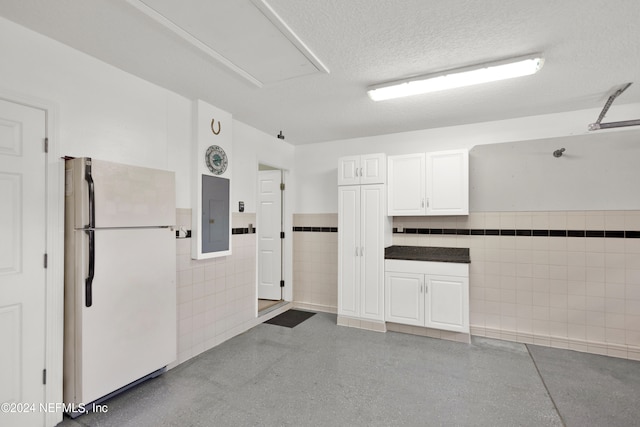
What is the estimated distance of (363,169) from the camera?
13.4 feet

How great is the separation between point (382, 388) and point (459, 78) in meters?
2.66

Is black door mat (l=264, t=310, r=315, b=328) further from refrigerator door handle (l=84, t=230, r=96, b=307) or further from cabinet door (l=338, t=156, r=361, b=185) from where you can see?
refrigerator door handle (l=84, t=230, r=96, b=307)

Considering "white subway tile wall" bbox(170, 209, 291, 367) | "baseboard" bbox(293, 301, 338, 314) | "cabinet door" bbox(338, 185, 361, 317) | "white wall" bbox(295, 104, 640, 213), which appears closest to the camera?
"white subway tile wall" bbox(170, 209, 291, 367)

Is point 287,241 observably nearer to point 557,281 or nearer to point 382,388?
point 382,388

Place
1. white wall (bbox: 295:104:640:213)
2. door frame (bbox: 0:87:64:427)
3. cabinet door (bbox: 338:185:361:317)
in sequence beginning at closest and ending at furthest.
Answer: door frame (bbox: 0:87:64:427) < white wall (bbox: 295:104:640:213) < cabinet door (bbox: 338:185:361:317)

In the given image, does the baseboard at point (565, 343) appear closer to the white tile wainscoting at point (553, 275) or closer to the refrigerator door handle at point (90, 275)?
the white tile wainscoting at point (553, 275)

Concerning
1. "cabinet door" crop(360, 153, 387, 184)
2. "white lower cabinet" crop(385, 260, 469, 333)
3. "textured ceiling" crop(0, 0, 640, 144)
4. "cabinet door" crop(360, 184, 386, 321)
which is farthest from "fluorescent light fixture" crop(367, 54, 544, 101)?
"white lower cabinet" crop(385, 260, 469, 333)

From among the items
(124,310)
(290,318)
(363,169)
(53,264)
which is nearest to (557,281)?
(363,169)

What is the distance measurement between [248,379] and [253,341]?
85cm

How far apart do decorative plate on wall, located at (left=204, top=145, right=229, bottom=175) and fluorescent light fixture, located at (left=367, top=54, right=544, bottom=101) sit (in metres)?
1.71

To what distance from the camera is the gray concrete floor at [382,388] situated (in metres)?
2.23

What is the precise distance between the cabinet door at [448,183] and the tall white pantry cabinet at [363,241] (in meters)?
0.57

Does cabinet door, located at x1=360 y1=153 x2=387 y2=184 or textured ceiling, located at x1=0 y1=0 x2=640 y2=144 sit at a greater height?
textured ceiling, located at x1=0 y1=0 x2=640 y2=144

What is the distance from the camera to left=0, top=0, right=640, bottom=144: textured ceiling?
5.89 ft
